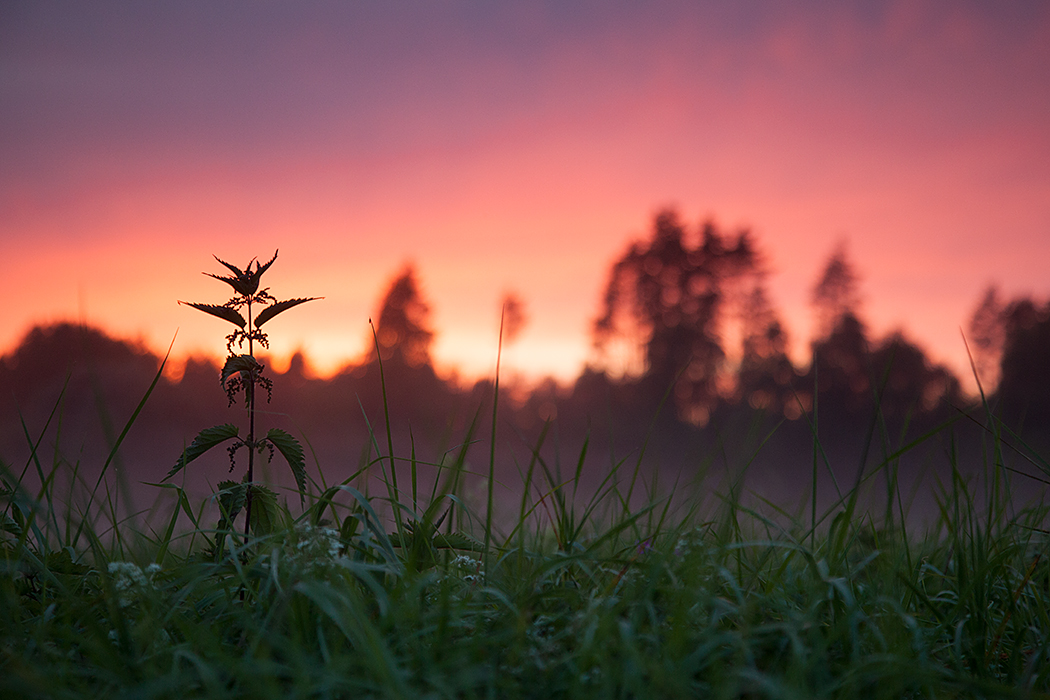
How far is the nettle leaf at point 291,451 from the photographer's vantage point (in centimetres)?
182

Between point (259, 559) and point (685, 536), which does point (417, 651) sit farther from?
point (685, 536)

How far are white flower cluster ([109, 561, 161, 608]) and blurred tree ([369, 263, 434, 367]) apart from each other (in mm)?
21229

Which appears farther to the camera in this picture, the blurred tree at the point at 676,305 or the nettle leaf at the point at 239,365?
the blurred tree at the point at 676,305

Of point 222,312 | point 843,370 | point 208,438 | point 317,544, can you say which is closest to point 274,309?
point 222,312

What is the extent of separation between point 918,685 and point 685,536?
0.78 metres

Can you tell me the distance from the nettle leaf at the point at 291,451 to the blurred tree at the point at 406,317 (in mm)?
21001

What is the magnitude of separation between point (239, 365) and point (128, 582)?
2.03 feet

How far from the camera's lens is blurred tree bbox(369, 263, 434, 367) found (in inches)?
904

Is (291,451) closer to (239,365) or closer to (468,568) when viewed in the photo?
(239,365)

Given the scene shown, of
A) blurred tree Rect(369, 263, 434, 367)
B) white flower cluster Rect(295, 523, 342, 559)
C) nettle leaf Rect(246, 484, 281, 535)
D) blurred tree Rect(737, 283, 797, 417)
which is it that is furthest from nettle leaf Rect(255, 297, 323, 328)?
blurred tree Rect(369, 263, 434, 367)

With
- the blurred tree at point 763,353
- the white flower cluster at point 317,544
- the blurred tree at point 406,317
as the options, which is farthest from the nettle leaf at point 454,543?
the blurred tree at point 406,317

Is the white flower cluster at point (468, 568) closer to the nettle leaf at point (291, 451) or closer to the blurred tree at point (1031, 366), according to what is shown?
the nettle leaf at point (291, 451)

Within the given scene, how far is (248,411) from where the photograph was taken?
75.4 inches

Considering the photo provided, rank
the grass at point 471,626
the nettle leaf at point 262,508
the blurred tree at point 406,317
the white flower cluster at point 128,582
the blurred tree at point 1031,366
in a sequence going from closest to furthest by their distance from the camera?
the grass at point 471,626, the white flower cluster at point 128,582, the nettle leaf at point 262,508, the blurred tree at point 1031,366, the blurred tree at point 406,317
